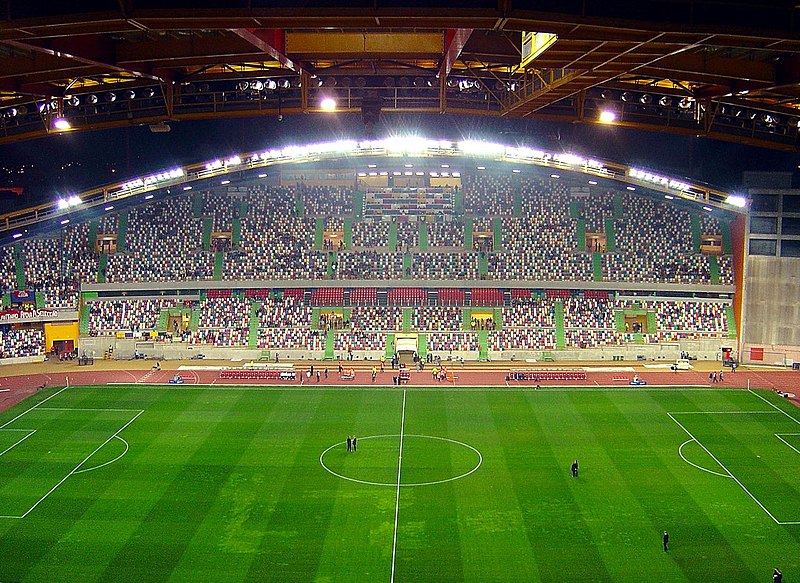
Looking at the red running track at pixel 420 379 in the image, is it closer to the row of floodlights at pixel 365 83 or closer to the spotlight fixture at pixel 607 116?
the spotlight fixture at pixel 607 116

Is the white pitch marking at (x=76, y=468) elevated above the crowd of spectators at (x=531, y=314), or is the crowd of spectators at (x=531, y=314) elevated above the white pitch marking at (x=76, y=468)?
the crowd of spectators at (x=531, y=314)

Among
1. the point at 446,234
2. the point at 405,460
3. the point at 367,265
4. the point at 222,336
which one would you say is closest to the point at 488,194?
the point at 446,234

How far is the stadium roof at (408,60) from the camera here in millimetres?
15719

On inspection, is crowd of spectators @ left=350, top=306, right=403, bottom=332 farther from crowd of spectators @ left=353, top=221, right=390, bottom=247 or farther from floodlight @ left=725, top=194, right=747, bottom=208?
floodlight @ left=725, top=194, right=747, bottom=208

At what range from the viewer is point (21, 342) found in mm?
57812

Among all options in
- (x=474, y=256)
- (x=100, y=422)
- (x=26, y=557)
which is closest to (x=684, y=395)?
(x=474, y=256)

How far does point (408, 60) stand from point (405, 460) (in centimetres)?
1694

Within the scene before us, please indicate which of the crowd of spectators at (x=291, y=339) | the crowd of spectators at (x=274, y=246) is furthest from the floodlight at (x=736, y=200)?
the crowd of spectators at (x=291, y=339)

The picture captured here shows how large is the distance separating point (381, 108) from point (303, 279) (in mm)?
29129

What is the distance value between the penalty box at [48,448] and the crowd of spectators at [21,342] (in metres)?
15.3

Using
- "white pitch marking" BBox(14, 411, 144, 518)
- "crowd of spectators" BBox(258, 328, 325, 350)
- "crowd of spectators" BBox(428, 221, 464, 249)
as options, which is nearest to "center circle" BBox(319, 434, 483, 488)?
"white pitch marking" BBox(14, 411, 144, 518)

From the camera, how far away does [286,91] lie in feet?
116

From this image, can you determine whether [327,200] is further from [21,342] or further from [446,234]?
[21,342]

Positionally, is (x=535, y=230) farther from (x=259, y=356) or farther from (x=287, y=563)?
(x=287, y=563)
